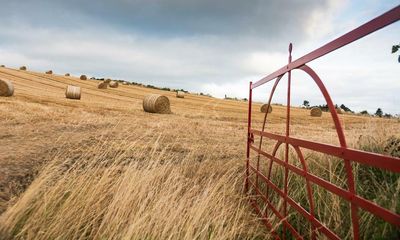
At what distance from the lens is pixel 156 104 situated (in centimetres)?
2042

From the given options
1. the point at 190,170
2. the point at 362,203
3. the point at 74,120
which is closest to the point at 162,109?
the point at 74,120

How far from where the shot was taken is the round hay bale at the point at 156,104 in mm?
20422

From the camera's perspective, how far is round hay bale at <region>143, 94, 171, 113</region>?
67.0 feet

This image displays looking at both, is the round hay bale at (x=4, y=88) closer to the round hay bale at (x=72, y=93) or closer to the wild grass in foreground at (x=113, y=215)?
the round hay bale at (x=72, y=93)

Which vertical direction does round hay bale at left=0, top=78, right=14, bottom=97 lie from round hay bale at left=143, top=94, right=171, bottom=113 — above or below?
above

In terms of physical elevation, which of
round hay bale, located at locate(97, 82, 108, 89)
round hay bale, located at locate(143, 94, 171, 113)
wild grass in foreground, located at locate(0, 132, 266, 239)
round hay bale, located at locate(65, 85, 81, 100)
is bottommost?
wild grass in foreground, located at locate(0, 132, 266, 239)

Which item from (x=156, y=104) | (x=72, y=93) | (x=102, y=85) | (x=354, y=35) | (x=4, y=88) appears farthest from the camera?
(x=102, y=85)

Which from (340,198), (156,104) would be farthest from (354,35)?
(156,104)

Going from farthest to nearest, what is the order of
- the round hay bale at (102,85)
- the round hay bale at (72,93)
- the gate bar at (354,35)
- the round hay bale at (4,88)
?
1. the round hay bale at (102,85)
2. the round hay bale at (72,93)
3. the round hay bale at (4,88)
4. the gate bar at (354,35)

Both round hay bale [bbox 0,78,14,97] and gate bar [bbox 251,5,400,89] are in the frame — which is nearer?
gate bar [bbox 251,5,400,89]

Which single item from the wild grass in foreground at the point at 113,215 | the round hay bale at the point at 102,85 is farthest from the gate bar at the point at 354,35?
the round hay bale at the point at 102,85

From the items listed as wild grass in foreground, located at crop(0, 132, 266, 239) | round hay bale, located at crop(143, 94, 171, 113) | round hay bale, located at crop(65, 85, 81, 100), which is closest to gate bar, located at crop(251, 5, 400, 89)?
wild grass in foreground, located at crop(0, 132, 266, 239)

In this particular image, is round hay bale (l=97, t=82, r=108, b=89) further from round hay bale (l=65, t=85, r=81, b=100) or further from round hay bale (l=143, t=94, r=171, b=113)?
round hay bale (l=143, t=94, r=171, b=113)

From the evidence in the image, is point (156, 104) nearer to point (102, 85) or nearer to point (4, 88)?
point (4, 88)
